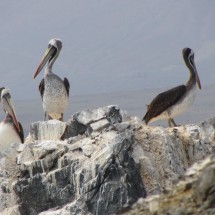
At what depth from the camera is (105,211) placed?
1471cm

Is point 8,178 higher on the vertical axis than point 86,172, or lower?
higher

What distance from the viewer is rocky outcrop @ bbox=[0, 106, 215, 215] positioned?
14.8 metres

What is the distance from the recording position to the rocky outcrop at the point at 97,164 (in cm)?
1480

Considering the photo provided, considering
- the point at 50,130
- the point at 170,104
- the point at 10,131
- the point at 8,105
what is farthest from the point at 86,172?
the point at 8,105

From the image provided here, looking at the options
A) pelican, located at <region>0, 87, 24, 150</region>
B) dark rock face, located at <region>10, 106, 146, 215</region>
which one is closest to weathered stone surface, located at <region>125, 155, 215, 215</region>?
dark rock face, located at <region>10, 106, 146, 215</region>

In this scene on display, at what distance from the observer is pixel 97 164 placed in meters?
14.9

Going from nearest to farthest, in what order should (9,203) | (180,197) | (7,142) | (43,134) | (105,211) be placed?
(180,197)
(105,211)
(9,203)
(43,134)
(7,142)

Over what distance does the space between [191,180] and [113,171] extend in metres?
9.18

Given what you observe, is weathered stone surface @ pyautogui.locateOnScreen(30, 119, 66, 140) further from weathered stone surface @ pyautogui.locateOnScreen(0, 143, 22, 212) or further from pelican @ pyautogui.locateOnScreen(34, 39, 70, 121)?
pelican @ pyautogui.locateOnScreen(34, 39, 70, 121)

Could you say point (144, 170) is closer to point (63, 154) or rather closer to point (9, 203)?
point (63, 154)

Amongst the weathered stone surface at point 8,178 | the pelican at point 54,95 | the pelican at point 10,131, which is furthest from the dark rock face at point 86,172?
the pelican at point 54,95

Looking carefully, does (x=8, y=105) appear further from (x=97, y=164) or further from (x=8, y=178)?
(x=97, y=164)

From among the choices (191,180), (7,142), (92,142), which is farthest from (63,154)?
(191,180)

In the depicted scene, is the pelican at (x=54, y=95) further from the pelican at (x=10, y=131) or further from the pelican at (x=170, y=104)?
the pelican at (x=170, y=104)
